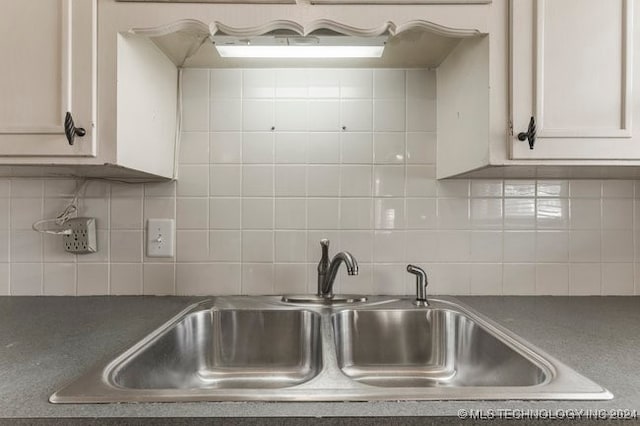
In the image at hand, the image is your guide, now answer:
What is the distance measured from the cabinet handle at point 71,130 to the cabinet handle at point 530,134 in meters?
0.99

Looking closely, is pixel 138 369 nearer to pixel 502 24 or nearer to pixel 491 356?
pixel 491 356

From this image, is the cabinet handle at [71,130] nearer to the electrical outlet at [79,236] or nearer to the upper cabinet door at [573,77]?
the electrical outlet at [79,236]

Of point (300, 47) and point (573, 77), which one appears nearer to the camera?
point (573, 77)

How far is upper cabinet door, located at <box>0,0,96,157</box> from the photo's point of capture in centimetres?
79

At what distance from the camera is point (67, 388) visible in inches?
20.6

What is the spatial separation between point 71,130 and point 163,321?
49 centimetres

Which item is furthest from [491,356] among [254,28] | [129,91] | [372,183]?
[129,91]

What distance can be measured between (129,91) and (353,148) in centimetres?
65

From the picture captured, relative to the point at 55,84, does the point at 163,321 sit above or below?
below

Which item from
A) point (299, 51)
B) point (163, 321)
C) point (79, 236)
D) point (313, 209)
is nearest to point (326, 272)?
point (313, 209)

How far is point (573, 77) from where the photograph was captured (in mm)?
805

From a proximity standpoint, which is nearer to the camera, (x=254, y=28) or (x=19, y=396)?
(x=19, y=396)

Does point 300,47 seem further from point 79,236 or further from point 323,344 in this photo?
point 79,236

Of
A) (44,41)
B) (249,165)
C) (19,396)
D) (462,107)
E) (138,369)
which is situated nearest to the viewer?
(19,396)
